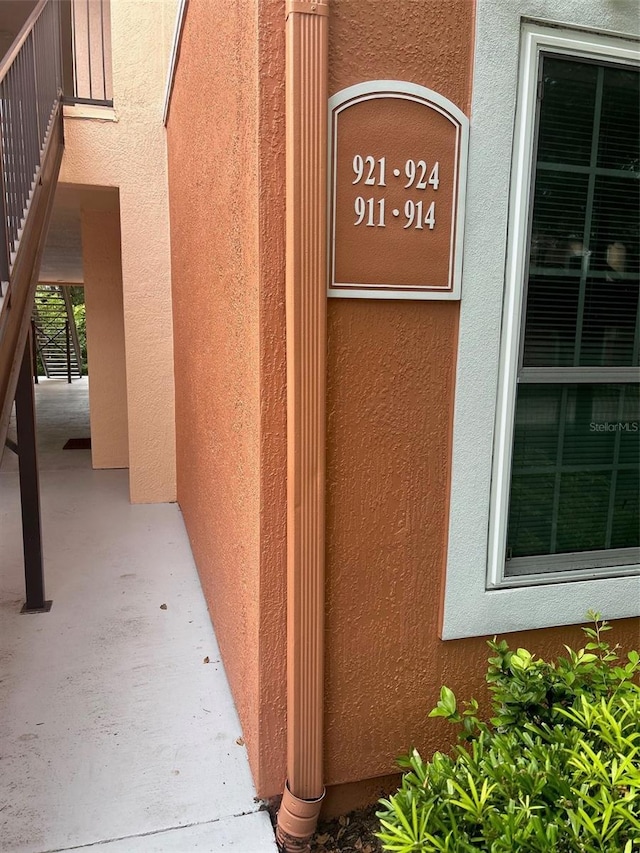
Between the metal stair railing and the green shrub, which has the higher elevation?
the metal stair railing

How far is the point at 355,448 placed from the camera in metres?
1.99

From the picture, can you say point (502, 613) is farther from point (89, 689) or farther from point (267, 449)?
point (89, 689)

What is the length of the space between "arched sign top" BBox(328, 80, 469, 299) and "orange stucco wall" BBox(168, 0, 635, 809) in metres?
0.06

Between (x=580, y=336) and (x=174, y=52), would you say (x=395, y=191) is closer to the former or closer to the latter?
(x=580, y=336)

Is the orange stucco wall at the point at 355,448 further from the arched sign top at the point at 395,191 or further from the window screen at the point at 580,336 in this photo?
the window screen at the point at 580,336

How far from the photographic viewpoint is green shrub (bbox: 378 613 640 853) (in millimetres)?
1350

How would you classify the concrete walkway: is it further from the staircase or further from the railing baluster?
the staircase

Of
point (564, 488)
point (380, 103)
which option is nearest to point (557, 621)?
point (564, 488)

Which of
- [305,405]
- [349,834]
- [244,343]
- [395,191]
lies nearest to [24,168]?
[244,343]

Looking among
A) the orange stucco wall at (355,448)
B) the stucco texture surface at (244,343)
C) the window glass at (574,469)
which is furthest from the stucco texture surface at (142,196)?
the window glass at (574,469)

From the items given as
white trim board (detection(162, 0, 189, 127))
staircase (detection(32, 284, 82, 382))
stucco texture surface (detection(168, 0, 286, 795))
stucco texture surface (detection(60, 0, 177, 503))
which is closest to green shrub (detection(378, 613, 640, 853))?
stucco texture surface (detection(168, 0, 286, 795))

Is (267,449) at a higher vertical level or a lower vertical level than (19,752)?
higher

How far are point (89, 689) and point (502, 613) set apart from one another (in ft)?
6.36

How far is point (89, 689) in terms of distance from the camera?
9.39 ft
